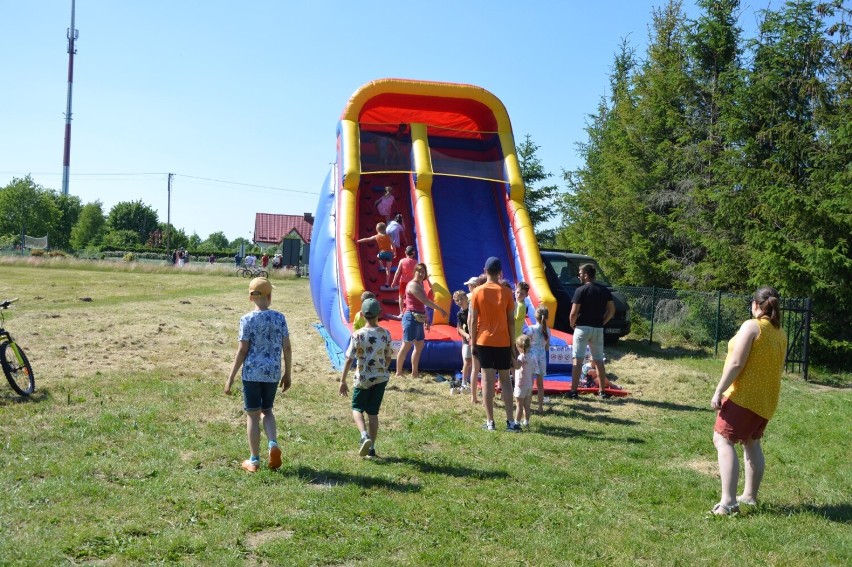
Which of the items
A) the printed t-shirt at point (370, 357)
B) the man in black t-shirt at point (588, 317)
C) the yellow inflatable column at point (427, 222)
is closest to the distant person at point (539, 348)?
the man in black t-shirt at point (588, 317)

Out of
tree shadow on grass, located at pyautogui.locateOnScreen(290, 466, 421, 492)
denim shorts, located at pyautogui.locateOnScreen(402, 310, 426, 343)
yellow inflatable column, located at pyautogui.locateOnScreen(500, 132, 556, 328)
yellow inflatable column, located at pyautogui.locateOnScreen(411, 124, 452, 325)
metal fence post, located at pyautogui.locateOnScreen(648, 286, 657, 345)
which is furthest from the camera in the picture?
metal fence post, located at pyautogui.locateOnScreen(648, 286, 657, 345)

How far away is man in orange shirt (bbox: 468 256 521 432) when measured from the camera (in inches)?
348

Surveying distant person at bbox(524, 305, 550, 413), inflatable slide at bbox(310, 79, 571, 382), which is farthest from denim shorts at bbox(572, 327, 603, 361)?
inflatable slide at bbox(310, 79, 571, 382)

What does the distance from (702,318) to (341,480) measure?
12.9 metres

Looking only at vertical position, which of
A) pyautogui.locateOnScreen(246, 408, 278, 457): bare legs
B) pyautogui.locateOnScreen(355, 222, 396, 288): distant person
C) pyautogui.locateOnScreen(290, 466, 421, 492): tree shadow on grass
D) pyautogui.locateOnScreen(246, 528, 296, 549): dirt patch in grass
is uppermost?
pyautogui.locateOnScreen(355, 222, 396, 288): distant person

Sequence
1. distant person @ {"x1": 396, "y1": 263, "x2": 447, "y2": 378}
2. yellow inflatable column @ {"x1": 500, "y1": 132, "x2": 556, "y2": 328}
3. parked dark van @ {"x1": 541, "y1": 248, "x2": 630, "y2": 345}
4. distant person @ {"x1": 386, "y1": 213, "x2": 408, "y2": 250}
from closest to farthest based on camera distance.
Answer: distant person @ {"x1": 396, "y1": 263, "x2": 447, "y2": 378}, yellow inflatable column @ {"x1": 500, "y1": 132, "x2": 556, "y2": 328}, distant person @ {"x1": 386, "y1": 213, "x2": 408, "y2": 250}, parked dark van @ {"x1": 541, "y1": 248, "x2": 630, "y2": 345}

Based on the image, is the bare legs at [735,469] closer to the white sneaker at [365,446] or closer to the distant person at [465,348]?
the white sneaker at [365,446]

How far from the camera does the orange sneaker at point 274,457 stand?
22.0 feet

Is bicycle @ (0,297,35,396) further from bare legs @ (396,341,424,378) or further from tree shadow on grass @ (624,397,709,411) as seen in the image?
tree shadow on grass @ (624,397,709,411)

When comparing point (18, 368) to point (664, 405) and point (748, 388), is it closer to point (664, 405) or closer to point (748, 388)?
point (748, 388)

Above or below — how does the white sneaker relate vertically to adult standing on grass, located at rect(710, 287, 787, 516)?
below

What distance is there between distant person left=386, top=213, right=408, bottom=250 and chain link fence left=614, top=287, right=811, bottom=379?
621 cm

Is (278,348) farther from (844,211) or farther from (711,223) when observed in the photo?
(711,223)

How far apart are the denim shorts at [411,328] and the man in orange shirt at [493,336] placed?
266 centimetres
